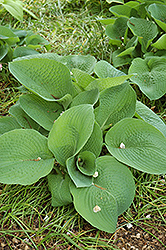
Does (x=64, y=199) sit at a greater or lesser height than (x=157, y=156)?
lesser

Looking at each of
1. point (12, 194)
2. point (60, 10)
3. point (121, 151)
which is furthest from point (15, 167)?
point (60, 10)

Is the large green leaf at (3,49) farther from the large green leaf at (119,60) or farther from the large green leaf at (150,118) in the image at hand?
the large green leaf at (150,118)

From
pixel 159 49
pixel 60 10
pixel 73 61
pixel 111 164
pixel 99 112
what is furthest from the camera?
pixel 60 10

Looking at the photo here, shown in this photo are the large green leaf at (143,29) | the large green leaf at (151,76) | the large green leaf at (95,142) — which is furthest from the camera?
the large green leaf at (143,29)

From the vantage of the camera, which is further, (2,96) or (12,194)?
(2,96)

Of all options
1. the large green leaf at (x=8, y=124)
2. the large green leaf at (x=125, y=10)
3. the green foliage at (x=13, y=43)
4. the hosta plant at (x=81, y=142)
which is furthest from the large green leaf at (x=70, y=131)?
the large green leaf at (x=125, y=10)

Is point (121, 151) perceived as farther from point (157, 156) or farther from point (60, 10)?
point (60, 10)
